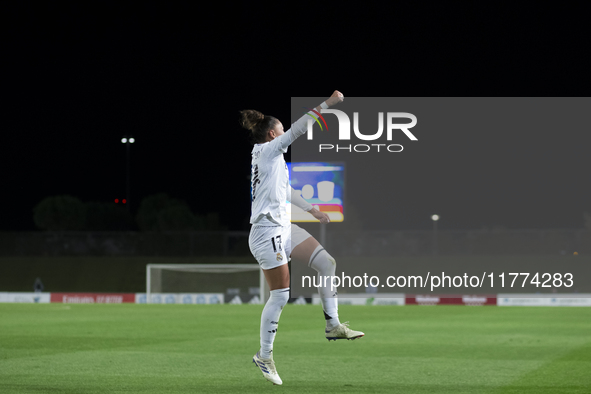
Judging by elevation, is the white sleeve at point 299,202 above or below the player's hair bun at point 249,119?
below

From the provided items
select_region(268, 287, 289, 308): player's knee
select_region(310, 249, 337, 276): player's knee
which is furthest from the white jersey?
select_region(268, 287, 289, 308): player's knee

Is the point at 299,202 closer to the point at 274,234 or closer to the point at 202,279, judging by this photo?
the point at 274,234

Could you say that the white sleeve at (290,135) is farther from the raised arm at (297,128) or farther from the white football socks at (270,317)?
the white football socks at (270,317)

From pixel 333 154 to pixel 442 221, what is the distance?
36.8ft

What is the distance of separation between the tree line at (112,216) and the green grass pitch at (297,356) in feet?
86.8

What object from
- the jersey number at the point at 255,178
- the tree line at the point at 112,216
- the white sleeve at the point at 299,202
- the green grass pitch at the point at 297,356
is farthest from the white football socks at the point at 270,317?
the tree line at the point at 112,216

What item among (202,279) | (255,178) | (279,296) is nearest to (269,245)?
(279,296)

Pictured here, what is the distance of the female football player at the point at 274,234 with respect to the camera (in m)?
6.83

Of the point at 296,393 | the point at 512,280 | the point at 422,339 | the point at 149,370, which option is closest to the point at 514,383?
the point at 296,393

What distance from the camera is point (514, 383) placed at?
9.36 m

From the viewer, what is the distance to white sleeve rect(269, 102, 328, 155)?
637 centimetres

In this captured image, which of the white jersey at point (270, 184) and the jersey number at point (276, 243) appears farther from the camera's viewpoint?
the jersey number at point (276, 243)

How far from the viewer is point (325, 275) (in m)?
6.96

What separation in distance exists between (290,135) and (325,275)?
1.31 meters
